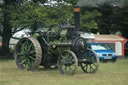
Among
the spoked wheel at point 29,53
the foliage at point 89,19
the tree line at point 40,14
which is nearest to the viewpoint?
the spoked wheel at point 29,53

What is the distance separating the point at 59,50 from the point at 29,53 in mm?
1299

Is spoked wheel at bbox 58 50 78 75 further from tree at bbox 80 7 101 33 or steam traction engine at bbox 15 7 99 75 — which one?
tree at bbox 80 7 101 33

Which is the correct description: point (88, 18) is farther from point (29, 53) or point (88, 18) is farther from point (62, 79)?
point (62, 79)

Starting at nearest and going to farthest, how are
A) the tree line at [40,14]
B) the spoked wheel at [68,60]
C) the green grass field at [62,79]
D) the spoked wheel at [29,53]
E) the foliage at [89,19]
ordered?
the green grass field at [62,79]
the spoked wheel at [68,60]
the spoked wheel at [29,53]
the tree line at [40,14]
the foliage at [89,19]

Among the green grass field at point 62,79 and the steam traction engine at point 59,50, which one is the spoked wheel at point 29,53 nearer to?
the steam traction engine at point 59,50

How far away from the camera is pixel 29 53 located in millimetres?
13297

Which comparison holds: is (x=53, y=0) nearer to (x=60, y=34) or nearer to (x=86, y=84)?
(x=60, y=34)

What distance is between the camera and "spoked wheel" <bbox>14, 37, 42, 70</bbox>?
12664 mm

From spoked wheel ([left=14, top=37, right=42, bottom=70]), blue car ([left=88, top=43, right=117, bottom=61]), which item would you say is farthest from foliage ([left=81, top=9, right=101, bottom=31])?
spoked wheel ([left=14, top=37, right=42, bottom=70])

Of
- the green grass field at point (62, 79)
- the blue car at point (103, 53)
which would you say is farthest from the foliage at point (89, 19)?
the green grass field at point (62, 79)

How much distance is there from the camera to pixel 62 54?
12.1 meters

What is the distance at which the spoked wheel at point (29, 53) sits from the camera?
12664 millimetres

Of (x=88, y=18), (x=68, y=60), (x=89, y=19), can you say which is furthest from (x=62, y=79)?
(x=89, y=19)

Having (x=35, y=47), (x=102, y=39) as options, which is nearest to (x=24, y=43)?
(x=35, y=47)
